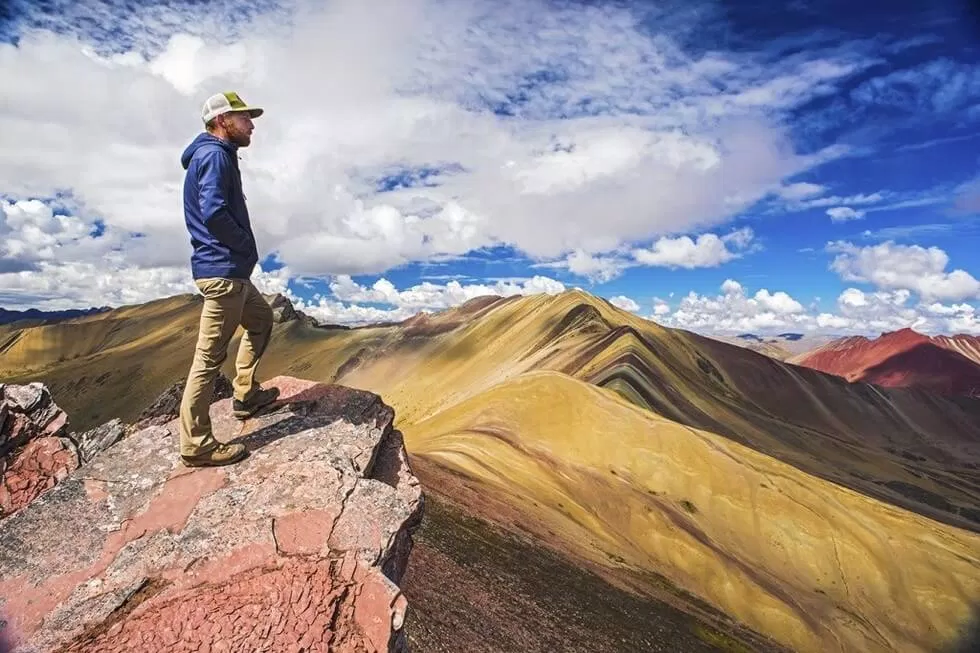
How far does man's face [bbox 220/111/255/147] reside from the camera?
8.84 m

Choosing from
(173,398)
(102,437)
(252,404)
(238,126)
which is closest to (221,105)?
(238,126)

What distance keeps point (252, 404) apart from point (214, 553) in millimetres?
3276

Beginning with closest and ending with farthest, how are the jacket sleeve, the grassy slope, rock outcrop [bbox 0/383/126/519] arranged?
the jacket sleeve → rock outcrop [bbox 0/383/126/519] → the grassy slope

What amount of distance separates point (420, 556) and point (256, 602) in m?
10.9

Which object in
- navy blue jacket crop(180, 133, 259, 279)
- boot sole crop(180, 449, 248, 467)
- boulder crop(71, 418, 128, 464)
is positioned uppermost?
navy blue jacket crop(180, 133, 259, 279)

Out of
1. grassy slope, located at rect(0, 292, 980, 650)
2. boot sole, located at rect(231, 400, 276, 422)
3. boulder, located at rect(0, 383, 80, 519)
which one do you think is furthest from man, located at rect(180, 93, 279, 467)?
grassy slope, located at rect(0, 292, 980, 650)

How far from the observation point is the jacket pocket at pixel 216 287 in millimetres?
8664

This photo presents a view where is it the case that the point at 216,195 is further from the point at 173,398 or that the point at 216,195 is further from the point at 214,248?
the point at 173,398

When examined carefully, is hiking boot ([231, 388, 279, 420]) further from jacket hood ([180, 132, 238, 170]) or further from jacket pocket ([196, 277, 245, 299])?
jacket hood ([180, 132, 238, 170])

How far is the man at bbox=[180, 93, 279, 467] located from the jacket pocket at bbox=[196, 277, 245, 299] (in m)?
0.01

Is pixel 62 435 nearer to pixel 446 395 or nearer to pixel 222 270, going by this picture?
pixel 222 270

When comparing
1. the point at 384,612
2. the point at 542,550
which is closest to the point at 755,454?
the point at 542,550

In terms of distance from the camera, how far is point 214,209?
834cm

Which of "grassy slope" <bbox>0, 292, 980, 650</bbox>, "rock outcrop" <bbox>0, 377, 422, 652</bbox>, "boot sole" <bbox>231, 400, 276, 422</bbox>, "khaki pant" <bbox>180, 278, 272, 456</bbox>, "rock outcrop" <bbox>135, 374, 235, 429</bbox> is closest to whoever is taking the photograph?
"rock outcrop" <bbox>0, 377, 422, 652</bbox>
